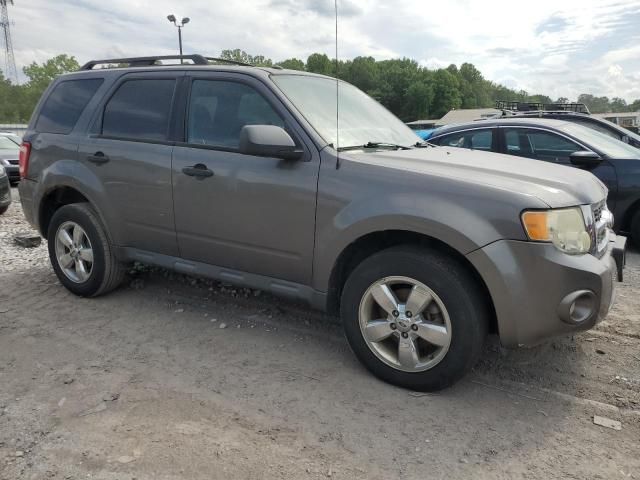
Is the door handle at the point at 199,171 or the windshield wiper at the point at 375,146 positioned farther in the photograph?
the door handle at the point at 199,171

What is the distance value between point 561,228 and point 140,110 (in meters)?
3.15

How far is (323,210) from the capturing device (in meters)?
3.14

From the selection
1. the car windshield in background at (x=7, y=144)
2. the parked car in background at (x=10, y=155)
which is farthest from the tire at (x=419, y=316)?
the car windshield in background at (x=7, y=144)

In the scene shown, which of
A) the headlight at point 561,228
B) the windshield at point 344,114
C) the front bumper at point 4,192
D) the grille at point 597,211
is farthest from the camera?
the front bumper at point 4,192

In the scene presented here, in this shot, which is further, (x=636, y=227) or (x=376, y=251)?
(x=636, y=227)

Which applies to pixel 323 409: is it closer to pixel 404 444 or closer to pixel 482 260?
pixel 404 444

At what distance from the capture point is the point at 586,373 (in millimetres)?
3238

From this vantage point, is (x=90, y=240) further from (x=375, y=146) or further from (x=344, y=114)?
(x=375, y=146)

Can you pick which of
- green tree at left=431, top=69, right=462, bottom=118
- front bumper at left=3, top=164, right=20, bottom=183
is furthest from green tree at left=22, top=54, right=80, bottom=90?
front bumper at left=3, top=164, right=20, bottom=183

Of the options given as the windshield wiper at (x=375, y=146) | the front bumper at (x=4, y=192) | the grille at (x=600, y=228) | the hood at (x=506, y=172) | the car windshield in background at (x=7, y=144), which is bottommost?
the front bumper at (x=4, y=192)

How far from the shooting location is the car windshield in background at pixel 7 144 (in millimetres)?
14448

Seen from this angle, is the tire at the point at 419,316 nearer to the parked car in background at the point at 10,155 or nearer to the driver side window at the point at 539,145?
the driver side window at the point at 539,145

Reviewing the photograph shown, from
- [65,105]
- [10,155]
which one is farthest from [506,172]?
[10,155]

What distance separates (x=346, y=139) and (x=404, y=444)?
1900mm
